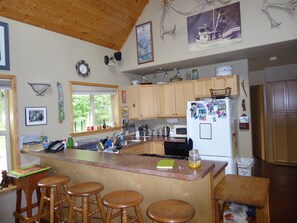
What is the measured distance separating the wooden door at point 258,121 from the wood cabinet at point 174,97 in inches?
102

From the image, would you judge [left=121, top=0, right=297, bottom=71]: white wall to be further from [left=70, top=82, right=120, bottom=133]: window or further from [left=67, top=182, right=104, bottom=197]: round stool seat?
[left=67, top=182, right=104, bottom=197]: round stool seat

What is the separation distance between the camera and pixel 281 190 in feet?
11.8

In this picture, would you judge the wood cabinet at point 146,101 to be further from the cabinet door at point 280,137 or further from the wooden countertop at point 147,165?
the cabinet door at point 280,137

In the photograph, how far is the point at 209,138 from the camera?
337 cm

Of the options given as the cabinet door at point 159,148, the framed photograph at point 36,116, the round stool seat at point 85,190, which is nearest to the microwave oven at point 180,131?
the cabinet door at point 159,148

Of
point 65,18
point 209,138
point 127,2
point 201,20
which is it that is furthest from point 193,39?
point 65,18

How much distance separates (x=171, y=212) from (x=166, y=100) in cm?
308

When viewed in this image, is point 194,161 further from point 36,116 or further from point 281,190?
point 281,190

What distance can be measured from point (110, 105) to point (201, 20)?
242 centimetres

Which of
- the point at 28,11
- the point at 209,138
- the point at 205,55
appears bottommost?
the point at 209,138

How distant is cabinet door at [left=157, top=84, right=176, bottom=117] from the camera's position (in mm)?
4273

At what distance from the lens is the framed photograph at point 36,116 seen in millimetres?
2889

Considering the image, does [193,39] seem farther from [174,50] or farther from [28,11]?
[28,11]

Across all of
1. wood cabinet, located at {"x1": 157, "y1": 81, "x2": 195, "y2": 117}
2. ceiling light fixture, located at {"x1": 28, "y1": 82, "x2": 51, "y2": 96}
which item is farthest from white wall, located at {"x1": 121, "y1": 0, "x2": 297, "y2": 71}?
ceiling light fixture, located at {"x1": 28, "y1": 82, "x2": 51, "y2": 96}
